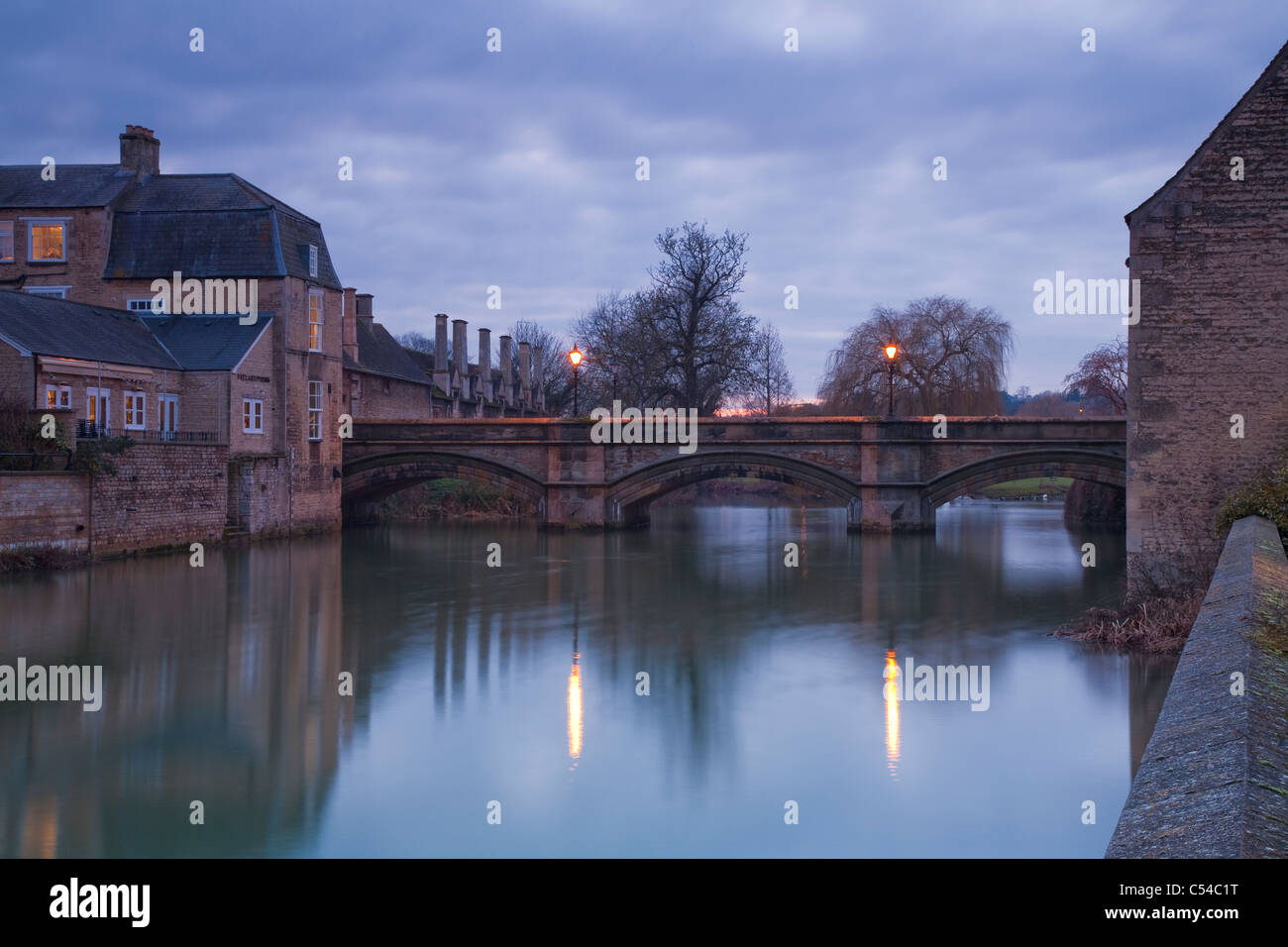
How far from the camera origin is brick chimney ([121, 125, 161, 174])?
32.9m

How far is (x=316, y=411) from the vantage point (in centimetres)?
3322

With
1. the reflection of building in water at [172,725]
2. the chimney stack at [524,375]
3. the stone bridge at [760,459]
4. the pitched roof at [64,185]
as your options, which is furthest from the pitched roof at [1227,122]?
the chimney stack at [524,375]

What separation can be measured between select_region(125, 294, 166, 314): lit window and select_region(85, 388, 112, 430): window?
16.4 feet

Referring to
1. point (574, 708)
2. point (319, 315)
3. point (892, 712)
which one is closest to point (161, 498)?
point (319, 315)

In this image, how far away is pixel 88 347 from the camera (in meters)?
26.8

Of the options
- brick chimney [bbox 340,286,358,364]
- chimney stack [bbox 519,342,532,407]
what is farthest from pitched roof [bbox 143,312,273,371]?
chimney stack [bbox 519,342,532,407]

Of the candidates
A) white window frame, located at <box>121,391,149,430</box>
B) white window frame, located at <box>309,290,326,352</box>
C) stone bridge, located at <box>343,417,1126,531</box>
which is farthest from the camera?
white window frame, located at <box>309,290,326,352</box>

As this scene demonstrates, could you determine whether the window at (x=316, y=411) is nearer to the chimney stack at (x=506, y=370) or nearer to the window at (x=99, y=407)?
the window at (x=99, y=407)

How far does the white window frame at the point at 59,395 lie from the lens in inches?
992

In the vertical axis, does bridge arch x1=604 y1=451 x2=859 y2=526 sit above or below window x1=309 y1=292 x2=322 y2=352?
below

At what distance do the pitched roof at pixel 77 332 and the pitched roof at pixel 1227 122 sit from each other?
2223 centimetres

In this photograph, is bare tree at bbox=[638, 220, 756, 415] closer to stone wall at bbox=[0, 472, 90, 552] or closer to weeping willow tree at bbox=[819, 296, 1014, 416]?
weeping willow tree at bbox=[819, 296, 1014, 416]
